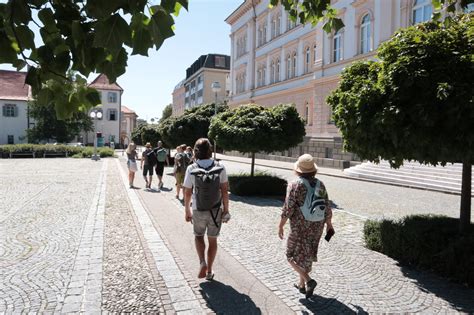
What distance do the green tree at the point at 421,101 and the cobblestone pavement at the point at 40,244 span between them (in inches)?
173

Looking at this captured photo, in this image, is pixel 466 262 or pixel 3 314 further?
pixel 466 262

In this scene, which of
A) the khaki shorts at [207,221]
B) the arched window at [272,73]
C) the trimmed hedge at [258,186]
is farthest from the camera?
the arched window at [272,73]

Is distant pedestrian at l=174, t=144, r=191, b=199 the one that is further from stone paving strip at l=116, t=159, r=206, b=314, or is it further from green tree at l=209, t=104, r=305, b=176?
stone paving strip at l=116, t=159, r=206, b=314

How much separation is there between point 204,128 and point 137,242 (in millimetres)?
15411

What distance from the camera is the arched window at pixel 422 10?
74.6 feet

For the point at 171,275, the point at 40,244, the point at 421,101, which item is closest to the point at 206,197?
the point at 171,275

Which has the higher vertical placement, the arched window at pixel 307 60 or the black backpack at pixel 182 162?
the arched window at pixel 307 60

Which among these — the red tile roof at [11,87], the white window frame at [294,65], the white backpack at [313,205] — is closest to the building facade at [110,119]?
the red tile roof at [11,87]

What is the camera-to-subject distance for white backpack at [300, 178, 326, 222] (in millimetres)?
4598

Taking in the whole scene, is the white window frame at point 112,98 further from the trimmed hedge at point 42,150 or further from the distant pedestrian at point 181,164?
the distant pedestrian at point 181,164

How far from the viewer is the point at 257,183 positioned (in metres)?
13.6

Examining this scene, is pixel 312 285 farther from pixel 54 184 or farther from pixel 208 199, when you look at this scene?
pixel 54 184

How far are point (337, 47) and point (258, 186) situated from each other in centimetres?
2067

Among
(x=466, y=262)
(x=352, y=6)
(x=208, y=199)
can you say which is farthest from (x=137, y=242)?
(x=352, y=6)
